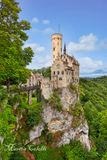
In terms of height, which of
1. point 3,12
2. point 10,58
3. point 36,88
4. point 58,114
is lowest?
point 58,114

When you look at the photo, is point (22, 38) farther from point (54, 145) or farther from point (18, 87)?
point (54, 145)

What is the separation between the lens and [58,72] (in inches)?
2616

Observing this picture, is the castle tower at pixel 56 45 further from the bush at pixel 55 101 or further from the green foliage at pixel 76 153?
the green foliage at pixel 76 153

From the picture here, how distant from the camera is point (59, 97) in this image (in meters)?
62.9

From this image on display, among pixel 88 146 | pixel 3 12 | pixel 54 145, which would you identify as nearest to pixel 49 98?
pixel 54 145

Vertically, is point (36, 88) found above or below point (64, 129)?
above

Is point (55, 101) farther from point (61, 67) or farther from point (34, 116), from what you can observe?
point (34, 116)

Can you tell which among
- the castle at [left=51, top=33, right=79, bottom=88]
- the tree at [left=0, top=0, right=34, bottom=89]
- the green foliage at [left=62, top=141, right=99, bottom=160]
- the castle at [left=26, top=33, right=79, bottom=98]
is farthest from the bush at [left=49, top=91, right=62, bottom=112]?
the tree at [left=0, top=0, right=34, bottom=89]

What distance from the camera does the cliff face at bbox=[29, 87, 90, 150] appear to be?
58.6 metres

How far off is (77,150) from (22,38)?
21336 millimetres

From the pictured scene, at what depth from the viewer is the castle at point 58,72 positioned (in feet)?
202

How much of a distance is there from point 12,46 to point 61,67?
20642 mm

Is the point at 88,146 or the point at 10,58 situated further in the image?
the point at 88,146

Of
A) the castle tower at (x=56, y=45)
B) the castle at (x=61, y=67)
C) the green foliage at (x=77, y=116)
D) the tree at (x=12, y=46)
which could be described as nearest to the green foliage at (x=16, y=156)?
the tree at (x=12, y=46)
